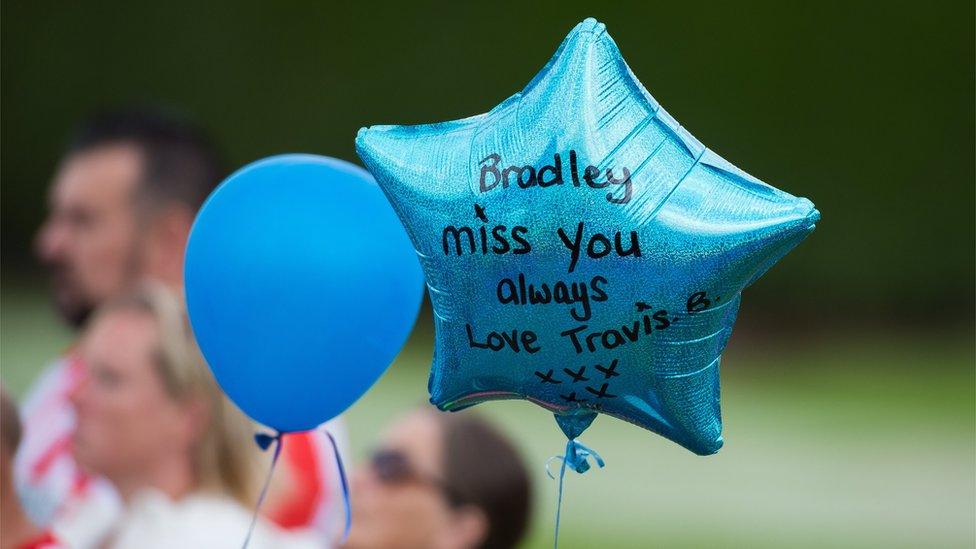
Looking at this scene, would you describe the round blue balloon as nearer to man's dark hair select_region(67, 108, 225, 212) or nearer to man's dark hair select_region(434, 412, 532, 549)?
man's dark hair select_region(434, 412, 532, 549)

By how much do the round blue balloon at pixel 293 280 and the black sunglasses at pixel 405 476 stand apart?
0.54 m

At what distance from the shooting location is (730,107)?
784 cm

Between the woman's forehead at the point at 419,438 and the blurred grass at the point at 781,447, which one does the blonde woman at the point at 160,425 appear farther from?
the blurred grass at the point at 781,447

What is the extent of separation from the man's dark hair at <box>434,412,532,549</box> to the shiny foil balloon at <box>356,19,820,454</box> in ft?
2.74

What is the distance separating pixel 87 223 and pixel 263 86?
5417 mm

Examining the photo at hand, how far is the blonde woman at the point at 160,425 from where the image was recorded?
228 centimetres

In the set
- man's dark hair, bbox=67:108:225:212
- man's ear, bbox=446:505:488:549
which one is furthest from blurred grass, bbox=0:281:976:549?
man's ear, bbox=446:505:488:549

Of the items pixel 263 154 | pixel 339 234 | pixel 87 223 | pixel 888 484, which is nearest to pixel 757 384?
pixel 888 484

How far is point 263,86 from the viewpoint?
822 centimetres

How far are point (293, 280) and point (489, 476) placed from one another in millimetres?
770

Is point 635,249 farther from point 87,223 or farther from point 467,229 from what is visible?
point 87,223

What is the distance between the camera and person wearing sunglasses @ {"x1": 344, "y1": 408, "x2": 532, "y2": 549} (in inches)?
92.2

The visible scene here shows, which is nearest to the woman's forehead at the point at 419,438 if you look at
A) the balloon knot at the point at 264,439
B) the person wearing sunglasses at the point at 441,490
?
the person wearing sunglasses at the point at 441,490

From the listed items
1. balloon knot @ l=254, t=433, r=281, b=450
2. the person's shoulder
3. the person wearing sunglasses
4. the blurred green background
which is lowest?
the person's shoulder
